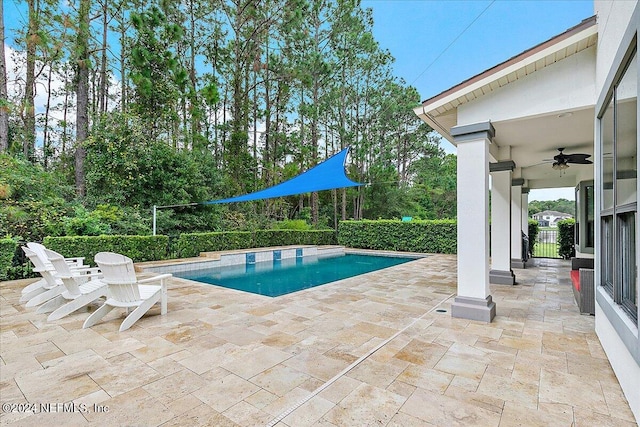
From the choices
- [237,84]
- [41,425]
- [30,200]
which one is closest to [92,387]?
[41,425]

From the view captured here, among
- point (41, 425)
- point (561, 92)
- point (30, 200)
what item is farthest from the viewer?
point (30, 200)

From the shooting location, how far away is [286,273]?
9.89m

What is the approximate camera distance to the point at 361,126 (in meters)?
20.7

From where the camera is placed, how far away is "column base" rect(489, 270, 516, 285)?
6770mm

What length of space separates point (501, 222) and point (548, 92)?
125 inches

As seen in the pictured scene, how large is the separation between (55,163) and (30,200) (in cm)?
890

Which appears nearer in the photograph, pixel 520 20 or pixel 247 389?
pixel 247 389

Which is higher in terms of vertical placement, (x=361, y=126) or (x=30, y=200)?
(x=361, y=126)

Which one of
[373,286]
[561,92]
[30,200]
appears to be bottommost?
[373,286]

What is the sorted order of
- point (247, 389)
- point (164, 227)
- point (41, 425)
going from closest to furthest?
point (41, 425), point (247, 389), point (164, 227)

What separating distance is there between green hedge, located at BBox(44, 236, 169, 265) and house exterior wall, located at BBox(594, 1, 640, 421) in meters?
9.80

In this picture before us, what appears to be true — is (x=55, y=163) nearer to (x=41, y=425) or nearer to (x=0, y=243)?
(x=0, y=243)

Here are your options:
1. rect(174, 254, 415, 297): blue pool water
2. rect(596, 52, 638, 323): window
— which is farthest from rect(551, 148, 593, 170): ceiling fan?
rect(174, 254, 415, 297): blue pool water

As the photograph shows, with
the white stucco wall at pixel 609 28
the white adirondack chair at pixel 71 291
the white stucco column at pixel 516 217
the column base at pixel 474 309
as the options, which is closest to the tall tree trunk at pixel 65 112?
the white adirondack chair at pixel 71 291
